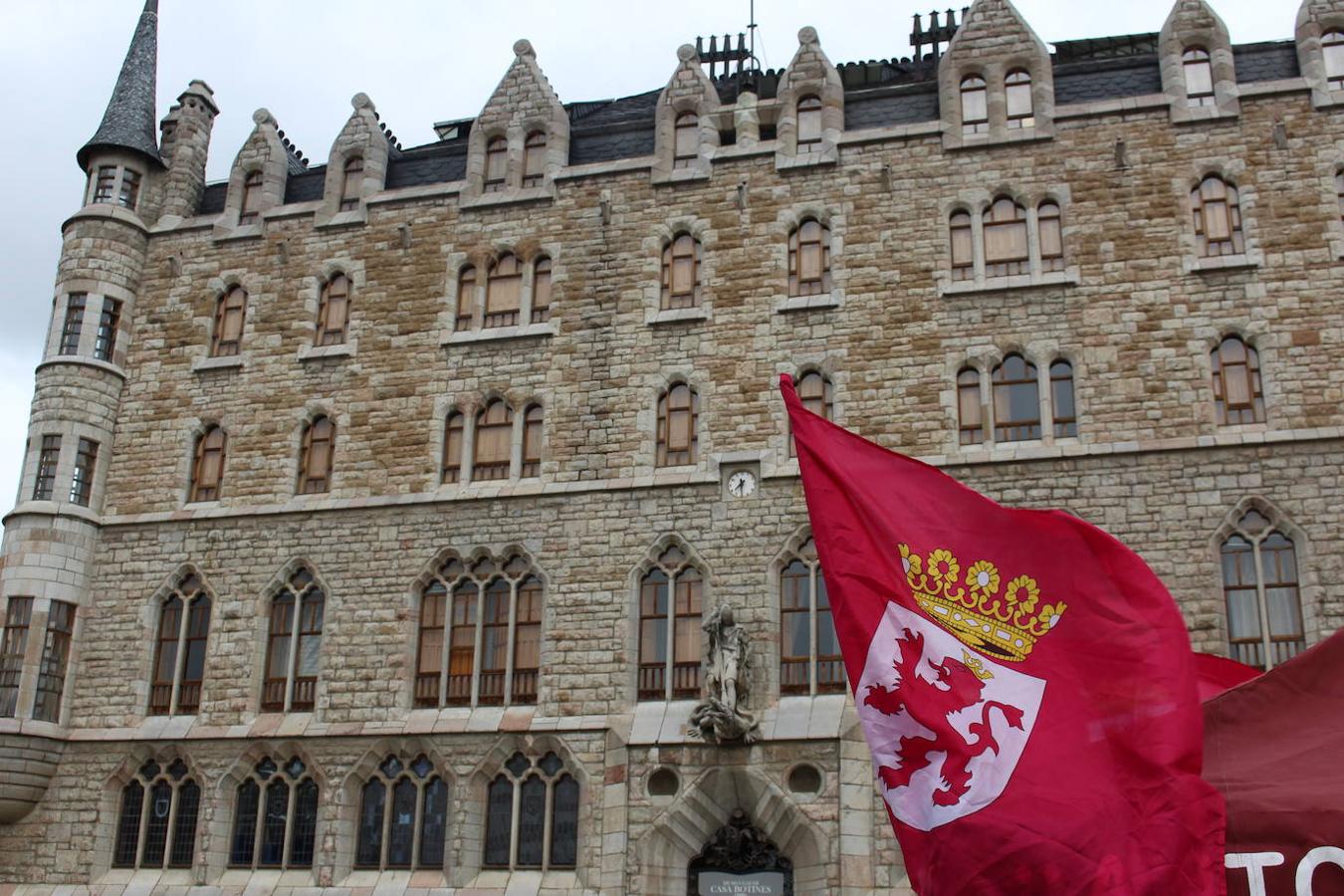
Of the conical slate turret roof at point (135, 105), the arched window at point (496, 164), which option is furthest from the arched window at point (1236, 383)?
the conical slate turret roof at point (135, 105)

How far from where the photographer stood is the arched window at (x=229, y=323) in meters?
23.9

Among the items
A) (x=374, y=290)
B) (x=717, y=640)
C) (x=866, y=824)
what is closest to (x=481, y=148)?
(x=374, y=290)

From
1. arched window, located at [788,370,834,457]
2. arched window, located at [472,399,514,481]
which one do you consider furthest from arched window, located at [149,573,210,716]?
arched window, located at [788,370,834,457]

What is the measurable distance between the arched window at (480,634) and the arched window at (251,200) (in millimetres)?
7421

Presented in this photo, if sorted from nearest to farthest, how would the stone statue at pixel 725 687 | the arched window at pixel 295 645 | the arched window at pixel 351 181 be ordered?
the stone statue at pixel 725 687 < the arched window at pixel 295 645 < the arched window at pixel 351 181

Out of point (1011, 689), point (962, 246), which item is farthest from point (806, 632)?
point (1011, 689)

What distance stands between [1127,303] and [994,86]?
398cm

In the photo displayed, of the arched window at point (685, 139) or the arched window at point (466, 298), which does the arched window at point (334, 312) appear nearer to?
the arched window at point (466, 298)

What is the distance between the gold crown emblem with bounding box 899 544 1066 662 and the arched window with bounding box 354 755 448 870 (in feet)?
37.4

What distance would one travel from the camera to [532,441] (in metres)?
21.8

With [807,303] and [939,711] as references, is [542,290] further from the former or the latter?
[939,711]

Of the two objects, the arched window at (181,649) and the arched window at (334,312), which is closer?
the arched window at (181,649)

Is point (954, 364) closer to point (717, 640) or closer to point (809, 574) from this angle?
point (809, 574)

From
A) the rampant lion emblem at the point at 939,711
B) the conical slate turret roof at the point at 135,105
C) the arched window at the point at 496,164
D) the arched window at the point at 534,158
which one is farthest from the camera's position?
the conical slate turret roof at the point at 135,105
